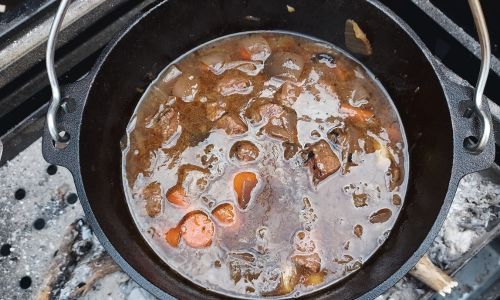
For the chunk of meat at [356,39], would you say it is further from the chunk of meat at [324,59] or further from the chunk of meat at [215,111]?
the chunk of meat at [215,111]

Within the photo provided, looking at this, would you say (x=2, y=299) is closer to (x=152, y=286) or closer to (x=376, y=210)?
(x=152, y=286)

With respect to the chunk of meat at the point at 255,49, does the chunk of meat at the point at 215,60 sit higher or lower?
lower

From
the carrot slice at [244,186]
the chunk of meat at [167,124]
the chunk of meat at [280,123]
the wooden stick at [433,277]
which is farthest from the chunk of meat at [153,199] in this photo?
the wooden stick at [433,277]

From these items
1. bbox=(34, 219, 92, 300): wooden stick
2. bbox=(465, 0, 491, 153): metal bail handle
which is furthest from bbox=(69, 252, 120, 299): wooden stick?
bbox=(465, 0, 491, 153): metal bail handle

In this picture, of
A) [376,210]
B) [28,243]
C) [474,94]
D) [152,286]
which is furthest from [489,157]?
[28,243]

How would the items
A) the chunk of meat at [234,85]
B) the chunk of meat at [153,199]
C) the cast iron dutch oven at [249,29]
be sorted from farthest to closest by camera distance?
1. the chunk of meat at [234,85]
2. the chunk of meat at [153,199]
3. the cast iron dutch oven at [249,29]

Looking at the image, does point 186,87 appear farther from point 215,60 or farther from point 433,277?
point 433,277

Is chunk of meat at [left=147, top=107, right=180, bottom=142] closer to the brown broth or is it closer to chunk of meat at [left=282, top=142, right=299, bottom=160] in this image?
the brown broth
